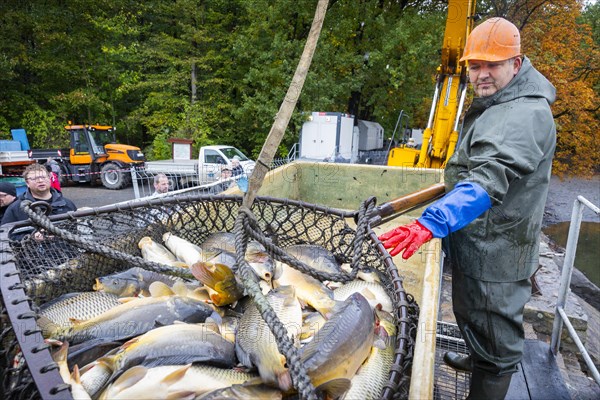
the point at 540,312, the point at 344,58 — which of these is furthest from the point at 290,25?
the point at 540,312

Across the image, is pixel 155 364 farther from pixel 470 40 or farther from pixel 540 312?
pixel 540 312

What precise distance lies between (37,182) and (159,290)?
9.31 feet

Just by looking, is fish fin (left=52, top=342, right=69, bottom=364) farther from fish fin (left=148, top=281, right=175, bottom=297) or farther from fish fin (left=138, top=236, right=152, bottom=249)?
fish fin (left=138, top=236, right=152, bottom=249)

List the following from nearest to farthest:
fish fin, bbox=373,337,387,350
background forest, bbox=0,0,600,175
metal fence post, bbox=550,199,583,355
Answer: fish fin, bbox=373,337,387,350 < metal fence post, bbox=550,199,583,355 < background forest, bbox=0,0,600,175

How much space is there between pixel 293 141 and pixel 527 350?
15.7m

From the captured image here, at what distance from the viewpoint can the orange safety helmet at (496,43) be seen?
2252 millimetres

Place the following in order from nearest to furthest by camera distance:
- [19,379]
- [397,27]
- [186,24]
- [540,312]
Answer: [19,379], [540,312], [397,27], [186,24]

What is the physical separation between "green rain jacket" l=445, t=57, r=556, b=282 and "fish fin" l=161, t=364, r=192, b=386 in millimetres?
1603

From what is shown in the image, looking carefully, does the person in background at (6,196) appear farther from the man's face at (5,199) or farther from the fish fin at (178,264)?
the fish fin at (178,264)

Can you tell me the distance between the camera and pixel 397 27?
1652 centimetres

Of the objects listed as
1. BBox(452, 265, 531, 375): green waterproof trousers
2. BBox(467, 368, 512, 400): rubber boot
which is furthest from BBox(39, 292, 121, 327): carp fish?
BBox(467, 368, 512, 400): rubber boot

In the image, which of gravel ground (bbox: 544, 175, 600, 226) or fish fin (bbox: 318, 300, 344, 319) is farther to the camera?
gravel ground (bbox: 544, 175, 600, 226)

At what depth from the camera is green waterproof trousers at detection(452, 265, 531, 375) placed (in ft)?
7.83

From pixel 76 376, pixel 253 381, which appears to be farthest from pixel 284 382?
pixel 76 376
